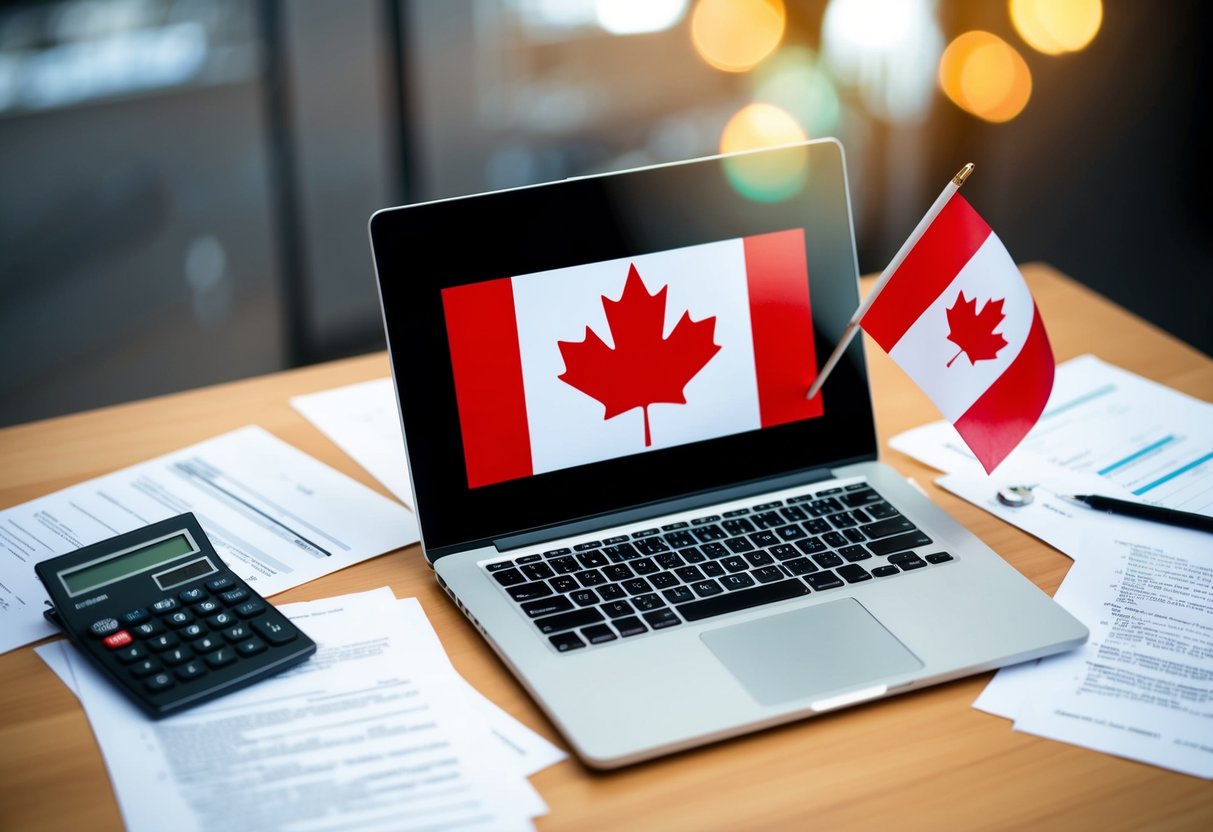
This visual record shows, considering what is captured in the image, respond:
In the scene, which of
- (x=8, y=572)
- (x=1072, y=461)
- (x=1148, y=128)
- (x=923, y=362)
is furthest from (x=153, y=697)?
(x=1148, y=128)

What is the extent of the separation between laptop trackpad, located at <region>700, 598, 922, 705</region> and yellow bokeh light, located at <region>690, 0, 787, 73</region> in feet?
6.93

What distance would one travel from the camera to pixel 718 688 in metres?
0.78

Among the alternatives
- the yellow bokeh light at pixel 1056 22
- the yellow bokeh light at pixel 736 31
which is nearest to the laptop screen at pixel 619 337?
the yellow bokeh light at pixel 1056 22

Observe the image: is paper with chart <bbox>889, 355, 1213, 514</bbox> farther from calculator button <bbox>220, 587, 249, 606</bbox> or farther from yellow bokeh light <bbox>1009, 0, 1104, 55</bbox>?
yellow bokeh light <bbox>1009, 0, 1104, 55</bbox>

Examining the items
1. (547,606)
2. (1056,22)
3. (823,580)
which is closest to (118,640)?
(547,606)

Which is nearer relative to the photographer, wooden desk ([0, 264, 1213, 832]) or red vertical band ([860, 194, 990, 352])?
wooden desk ([0, 264, 1213, 832])

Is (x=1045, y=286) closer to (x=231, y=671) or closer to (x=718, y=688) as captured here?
(x=718, y=688)

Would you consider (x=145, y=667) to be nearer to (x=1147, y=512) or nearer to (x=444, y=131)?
(x=1147, y=512)

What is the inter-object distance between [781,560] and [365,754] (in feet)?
1.11

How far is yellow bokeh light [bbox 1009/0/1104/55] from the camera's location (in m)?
2.34

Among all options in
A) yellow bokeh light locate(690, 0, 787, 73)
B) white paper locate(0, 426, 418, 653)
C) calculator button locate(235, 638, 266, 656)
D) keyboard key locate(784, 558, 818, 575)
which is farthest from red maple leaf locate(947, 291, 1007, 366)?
yellow bokeh light locate(690, 0, 787, 73)

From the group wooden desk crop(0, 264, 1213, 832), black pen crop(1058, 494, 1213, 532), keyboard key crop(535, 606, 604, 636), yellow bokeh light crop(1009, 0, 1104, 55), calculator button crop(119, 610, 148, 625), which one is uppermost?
yellow bokeh light crop(1009, 0, 1104, 55)

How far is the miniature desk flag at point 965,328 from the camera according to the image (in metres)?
0.97

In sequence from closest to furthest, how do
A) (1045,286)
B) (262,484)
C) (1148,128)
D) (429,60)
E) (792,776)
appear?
(792,776)
(262,484)
(1045,286)
(1148,128)
(429,60)
